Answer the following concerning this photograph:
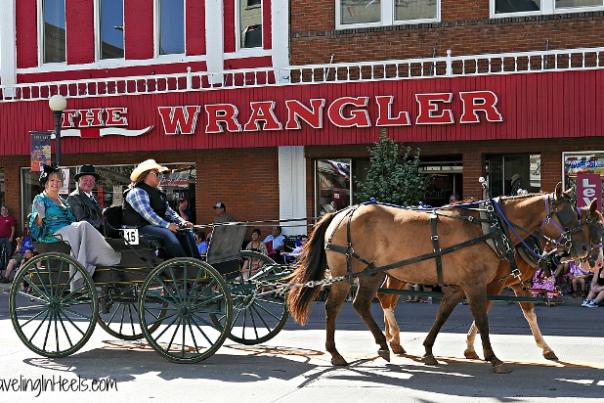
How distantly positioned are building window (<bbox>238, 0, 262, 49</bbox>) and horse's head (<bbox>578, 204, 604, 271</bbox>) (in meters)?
13.2

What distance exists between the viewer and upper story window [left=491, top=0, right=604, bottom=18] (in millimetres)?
17406

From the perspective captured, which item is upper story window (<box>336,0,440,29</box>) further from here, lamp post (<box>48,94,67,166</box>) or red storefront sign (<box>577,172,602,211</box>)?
lamp post (<box>48,94,67,166</box>)

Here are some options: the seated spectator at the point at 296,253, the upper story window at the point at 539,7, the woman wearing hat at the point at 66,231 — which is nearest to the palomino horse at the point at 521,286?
the seated spectator at the point at 296,253

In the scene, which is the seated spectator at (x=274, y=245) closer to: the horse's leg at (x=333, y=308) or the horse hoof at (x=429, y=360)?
the horse's leg at (x=333, y=308)

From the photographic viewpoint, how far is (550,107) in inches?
627

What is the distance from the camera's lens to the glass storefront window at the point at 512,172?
1744 cm

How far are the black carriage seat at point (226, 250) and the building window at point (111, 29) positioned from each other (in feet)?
42.0

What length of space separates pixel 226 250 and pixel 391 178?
7287 millimetres

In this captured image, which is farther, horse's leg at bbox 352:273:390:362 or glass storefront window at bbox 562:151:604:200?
glass storefront window at bbox 562:151:604:200

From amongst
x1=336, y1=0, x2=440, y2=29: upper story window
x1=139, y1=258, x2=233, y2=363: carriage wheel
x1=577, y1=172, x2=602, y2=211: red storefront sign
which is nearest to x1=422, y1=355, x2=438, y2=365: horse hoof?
x1=139, y1=258, x2=233, y2=363: carriage wheel

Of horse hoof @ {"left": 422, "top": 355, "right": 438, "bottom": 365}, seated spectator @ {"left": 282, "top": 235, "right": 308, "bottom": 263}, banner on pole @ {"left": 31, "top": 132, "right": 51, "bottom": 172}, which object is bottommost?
horse hoof @ {"left": 422, "top": 355, "right": 438, "bottom": 365}

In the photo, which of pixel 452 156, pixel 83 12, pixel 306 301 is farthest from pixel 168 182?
pixel 306 301

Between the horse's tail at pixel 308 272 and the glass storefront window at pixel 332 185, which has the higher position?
the glass storefront window at pixel 332 185

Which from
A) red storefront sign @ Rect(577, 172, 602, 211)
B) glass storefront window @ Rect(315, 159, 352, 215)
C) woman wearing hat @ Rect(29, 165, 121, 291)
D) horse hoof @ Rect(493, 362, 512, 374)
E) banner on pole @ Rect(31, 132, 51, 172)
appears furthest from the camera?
glass storefront window @ Rect(315, 159, 352, 215)
